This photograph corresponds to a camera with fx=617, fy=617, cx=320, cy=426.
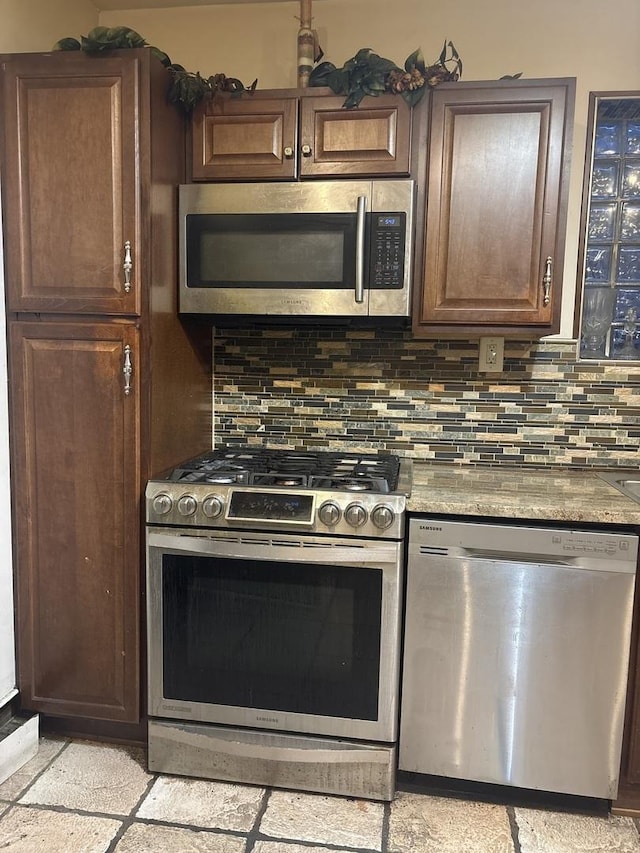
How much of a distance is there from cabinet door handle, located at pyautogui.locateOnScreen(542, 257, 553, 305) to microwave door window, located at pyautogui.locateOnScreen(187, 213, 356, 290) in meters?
0.60

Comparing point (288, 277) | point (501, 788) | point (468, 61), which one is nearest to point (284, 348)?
point (288, 277)

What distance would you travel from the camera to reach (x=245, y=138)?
2.00m

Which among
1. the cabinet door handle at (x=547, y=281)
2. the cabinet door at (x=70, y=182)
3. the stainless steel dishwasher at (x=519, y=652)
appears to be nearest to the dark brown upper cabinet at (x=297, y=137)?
the cabinet door at (x=70, y=182)

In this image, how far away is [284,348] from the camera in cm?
242

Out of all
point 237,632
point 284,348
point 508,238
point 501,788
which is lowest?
point 501,788

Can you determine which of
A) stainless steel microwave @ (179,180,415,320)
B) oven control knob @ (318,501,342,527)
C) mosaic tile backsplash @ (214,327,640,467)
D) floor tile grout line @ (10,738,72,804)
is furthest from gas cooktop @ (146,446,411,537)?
floor tile grout line @ (10,738,72,804)

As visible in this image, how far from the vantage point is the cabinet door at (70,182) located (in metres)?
1.79

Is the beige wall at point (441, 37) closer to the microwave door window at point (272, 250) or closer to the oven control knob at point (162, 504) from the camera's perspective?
the microwave door window at point (272, 250)

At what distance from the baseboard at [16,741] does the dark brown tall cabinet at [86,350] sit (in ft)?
0.18

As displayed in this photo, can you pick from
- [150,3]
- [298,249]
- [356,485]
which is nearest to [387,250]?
[298,249]

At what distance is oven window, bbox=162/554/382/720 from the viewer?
179cm

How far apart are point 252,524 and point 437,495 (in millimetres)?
547

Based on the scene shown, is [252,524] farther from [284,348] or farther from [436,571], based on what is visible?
[284,348]

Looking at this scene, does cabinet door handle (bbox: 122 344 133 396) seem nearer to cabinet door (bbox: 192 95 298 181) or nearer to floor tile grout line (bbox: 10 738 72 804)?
cabinet door (bbox: 192 95 298 181)
